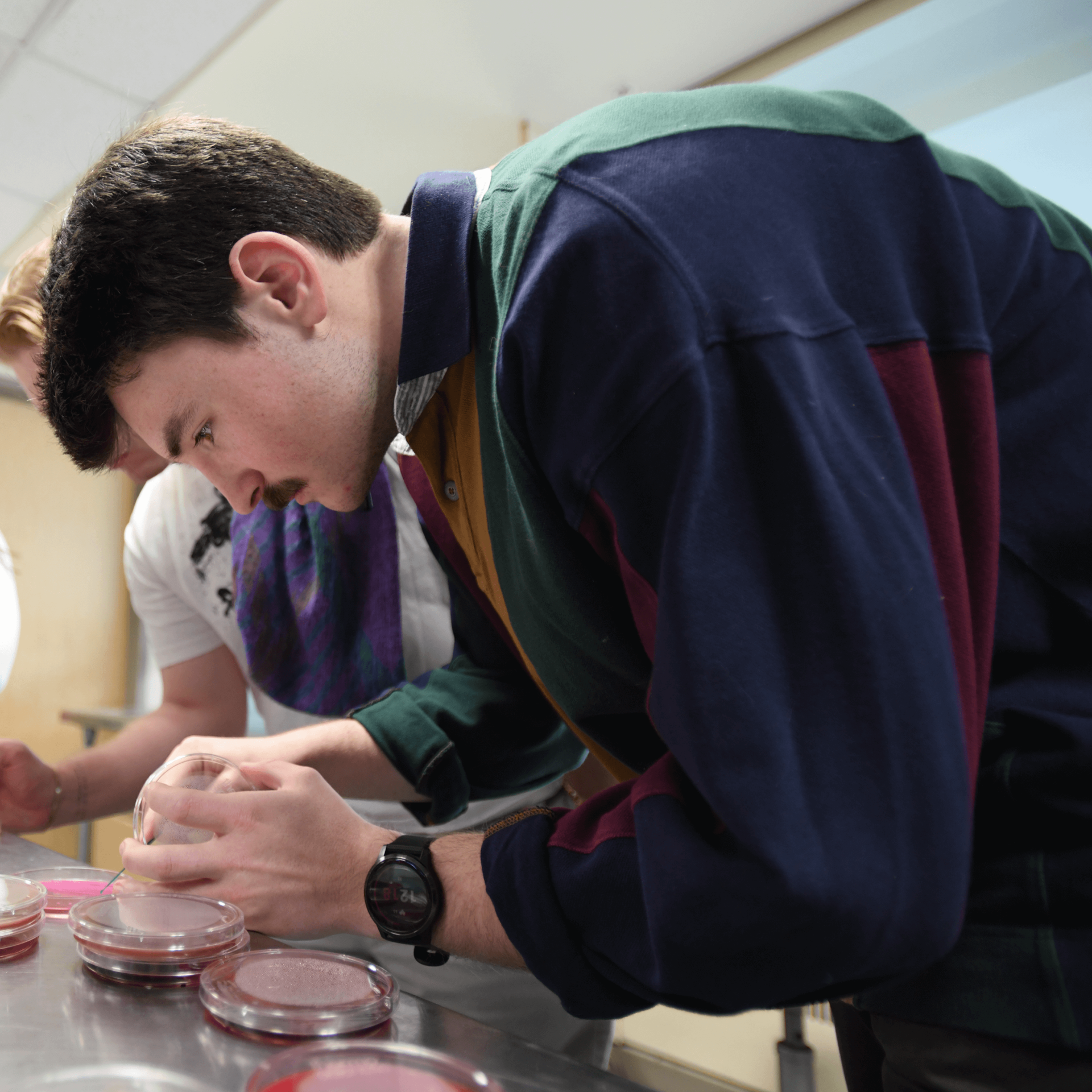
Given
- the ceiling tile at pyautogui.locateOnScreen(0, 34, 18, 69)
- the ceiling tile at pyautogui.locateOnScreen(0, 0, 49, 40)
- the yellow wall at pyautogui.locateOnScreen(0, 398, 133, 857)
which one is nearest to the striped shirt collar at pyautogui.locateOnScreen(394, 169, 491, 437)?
the ceiling tile at pyautogui.locateOnScreen(0, 0, 49, 40)

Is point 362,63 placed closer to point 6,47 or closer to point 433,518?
point 6,47

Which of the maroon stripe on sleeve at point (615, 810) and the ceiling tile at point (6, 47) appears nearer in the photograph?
the maroon stripe on sleeve at point (615, 810)

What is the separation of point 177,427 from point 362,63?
208 centimetres

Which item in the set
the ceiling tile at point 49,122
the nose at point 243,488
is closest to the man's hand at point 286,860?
the nose at point 243,488

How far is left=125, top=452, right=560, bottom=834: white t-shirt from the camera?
129cm

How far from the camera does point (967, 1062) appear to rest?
20.7 inches

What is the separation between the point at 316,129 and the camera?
2.85 meters

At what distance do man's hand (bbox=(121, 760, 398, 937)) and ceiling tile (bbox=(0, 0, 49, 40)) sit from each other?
7.89 feet

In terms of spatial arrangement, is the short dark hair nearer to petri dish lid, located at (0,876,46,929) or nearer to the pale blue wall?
petri dish lid, located at (0,876,46,929)

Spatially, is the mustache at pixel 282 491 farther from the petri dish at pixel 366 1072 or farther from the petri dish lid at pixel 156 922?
the petri dish at pixel 366 1072

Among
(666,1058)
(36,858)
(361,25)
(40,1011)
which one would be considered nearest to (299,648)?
Result: (36,858)

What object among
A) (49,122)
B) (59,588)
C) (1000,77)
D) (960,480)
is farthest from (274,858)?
(59,588)

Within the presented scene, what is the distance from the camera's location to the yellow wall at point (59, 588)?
11.9ft

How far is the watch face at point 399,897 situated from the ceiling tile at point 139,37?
2344mm
